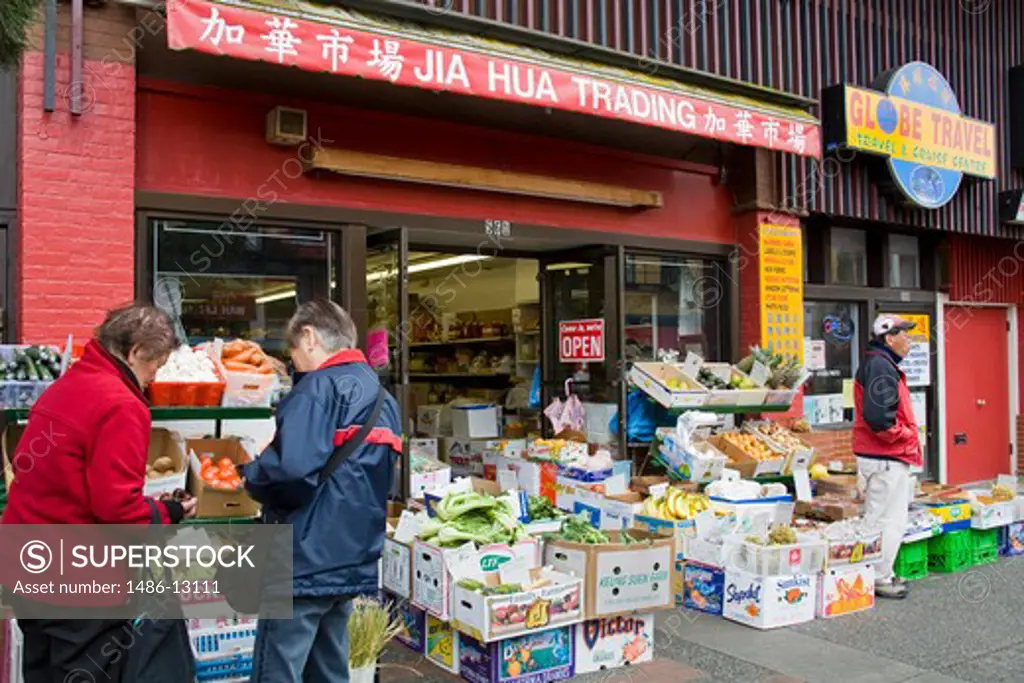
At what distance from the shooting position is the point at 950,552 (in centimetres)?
766

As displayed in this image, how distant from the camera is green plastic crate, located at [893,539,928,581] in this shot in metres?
7.35

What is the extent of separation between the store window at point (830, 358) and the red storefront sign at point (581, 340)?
9.84 feet

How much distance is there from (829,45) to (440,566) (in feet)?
24.6

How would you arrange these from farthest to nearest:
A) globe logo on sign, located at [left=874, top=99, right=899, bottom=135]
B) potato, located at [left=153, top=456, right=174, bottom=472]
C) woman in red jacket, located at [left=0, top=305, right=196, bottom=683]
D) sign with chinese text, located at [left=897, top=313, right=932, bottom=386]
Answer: sign with chinese text, located at [left=897, top=313, right=932, bottom=386], globe logo on sign, located at [left=874, top=99, right=899, bottom=135], potato, located at [left=153, top=456, right=174, bottom=472], woman in red jacket, located at [left=0, top=305, right=196, bottom=683]

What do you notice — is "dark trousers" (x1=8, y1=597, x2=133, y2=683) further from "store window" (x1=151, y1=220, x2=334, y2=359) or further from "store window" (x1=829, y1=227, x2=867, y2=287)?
"store window" (x1=829, y1=227, x2=867, y2=287)

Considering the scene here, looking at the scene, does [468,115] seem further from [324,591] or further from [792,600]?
[324,591]

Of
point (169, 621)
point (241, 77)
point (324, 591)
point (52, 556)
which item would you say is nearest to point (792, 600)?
point (324, 591)

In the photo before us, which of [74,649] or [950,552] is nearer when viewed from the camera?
[74,649]

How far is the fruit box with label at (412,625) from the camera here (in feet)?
18.0

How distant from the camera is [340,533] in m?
3.59

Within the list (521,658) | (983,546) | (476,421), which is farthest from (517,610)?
(983,546)

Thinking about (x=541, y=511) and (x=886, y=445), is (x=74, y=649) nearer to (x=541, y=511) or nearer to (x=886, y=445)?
Answer: (x=541, y=511)

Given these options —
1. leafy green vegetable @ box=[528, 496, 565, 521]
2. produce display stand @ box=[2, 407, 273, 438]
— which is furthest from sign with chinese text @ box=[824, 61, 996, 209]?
produce display stand @ box=[2, 407, 273, 438]

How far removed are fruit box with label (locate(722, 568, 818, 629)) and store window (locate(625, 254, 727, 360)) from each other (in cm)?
309
